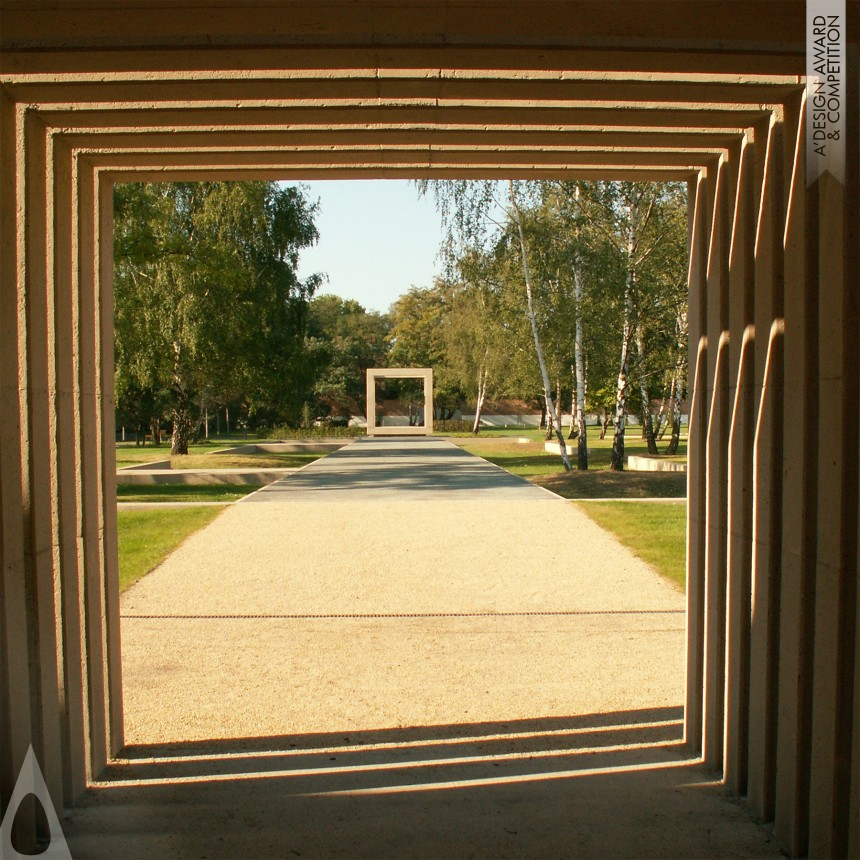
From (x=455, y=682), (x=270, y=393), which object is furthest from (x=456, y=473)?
(x=455, y=682)

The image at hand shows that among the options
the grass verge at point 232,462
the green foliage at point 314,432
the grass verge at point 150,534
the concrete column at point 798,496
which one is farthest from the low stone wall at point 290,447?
the concrete column at point 798,496

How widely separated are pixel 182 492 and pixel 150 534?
6.36 metres

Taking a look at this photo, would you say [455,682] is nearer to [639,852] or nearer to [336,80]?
[639,852]

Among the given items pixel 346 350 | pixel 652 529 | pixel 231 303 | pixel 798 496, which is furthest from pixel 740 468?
pixel 346 350

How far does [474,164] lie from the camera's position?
4590mm

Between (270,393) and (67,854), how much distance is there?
24.6 m

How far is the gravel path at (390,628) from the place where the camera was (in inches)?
211

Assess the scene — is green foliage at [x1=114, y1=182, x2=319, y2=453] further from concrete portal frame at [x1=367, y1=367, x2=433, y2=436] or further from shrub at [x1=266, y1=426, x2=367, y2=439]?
concrete portal frame at [x1=367, y1=367, x2=433, y2=436]

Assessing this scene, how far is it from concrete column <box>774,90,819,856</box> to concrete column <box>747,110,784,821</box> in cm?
13

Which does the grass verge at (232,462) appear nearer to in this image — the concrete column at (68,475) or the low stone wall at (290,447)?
the low stone wall at (290,447)

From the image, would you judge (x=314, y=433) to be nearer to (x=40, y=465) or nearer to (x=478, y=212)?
(x=478, y=212)

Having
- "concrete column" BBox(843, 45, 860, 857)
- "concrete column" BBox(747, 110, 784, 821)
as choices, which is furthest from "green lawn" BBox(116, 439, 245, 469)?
"concrete column" BBox(843, 45, 860, 857)

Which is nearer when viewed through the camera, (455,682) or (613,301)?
(455,682)

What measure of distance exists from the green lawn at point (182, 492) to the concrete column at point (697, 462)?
40.5 ft
